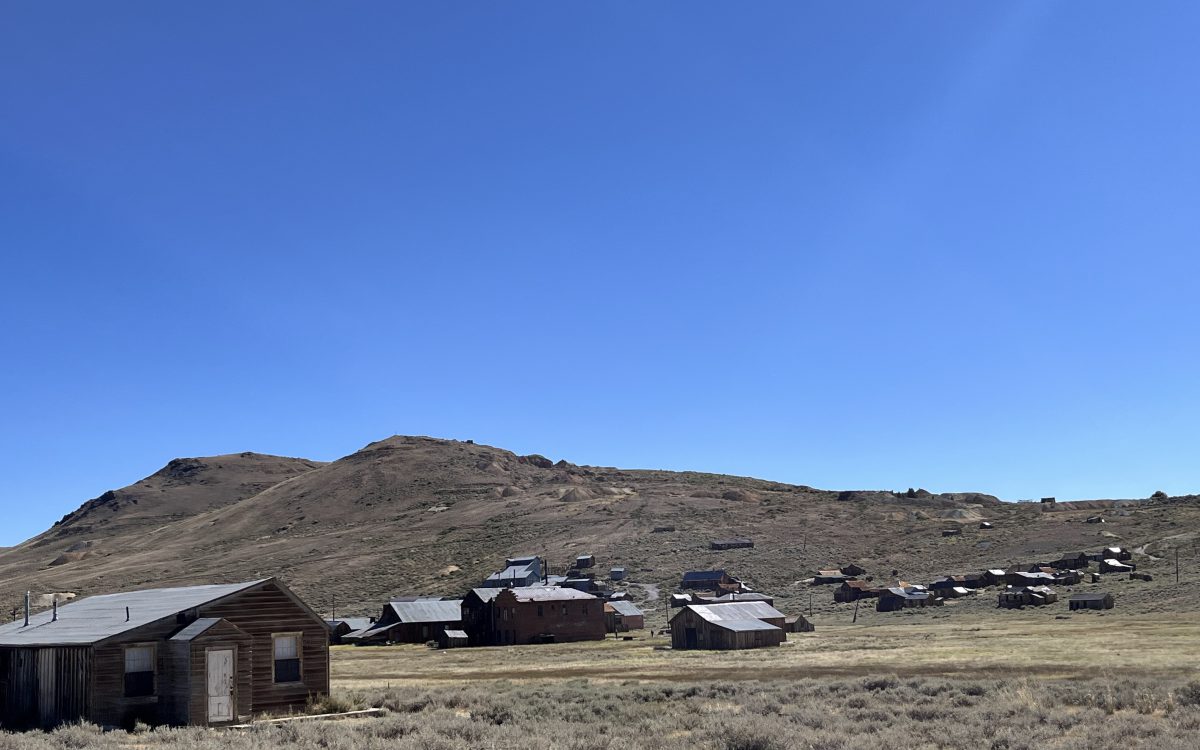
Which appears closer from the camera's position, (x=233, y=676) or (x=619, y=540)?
(x=233, y=676)

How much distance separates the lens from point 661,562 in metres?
134

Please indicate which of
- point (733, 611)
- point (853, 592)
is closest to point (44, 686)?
point (733, 611)

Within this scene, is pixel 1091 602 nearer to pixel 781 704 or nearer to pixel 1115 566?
pixel 1115 566

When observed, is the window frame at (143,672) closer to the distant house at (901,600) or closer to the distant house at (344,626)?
the distant house at (344,626)

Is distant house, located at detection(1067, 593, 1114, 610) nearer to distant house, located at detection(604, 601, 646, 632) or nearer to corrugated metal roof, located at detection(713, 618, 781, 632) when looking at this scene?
corrugated metal roof, located at detection(713, 618, 781, 632)

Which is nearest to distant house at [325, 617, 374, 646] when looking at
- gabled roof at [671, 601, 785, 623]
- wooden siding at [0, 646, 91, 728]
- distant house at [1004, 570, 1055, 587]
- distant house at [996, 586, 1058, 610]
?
gabled roof at [671, 601, 785, 623]

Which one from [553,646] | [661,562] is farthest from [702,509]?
[553,646]

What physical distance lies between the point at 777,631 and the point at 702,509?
353ft

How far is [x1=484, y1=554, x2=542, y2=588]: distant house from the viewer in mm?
112438

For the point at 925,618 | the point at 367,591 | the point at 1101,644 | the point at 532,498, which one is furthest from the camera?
the point at 532,498

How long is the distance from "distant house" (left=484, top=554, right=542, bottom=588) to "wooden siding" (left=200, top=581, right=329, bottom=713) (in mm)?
79462

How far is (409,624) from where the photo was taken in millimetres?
87438

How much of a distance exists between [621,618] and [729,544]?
173ft

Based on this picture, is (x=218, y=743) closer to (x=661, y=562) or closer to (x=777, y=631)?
(x=777, y=631)
